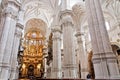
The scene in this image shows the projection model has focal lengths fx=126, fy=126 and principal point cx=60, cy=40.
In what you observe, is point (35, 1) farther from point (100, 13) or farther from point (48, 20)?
point (100, 13)

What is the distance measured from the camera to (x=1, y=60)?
7.03m

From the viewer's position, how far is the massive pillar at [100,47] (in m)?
5.26

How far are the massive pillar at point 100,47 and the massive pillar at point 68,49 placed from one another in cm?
359

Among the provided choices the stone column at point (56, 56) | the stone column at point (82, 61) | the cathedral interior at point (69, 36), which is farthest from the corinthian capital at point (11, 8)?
the stone column at point (82, 61)

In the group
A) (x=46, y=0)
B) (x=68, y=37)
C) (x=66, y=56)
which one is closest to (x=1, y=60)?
(x=66, y=56)

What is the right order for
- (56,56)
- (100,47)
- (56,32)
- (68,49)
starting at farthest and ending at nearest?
(56,32) → (56,56) → (68,49) → (100,47)

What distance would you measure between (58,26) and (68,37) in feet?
12.7

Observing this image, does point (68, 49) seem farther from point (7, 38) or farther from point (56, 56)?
point (7, 38)

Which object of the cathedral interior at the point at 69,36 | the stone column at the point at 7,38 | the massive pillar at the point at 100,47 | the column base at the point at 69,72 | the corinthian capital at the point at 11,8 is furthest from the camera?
the column base at the point at 69,72

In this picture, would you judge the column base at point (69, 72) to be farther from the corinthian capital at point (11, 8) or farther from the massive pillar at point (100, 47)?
the corinthian capital at point (11, 8)

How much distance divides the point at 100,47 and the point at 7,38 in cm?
546

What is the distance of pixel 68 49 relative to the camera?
977cm

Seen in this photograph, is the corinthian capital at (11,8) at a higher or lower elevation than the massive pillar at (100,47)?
higher

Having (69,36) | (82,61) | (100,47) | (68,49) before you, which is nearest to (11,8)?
(69,36)
